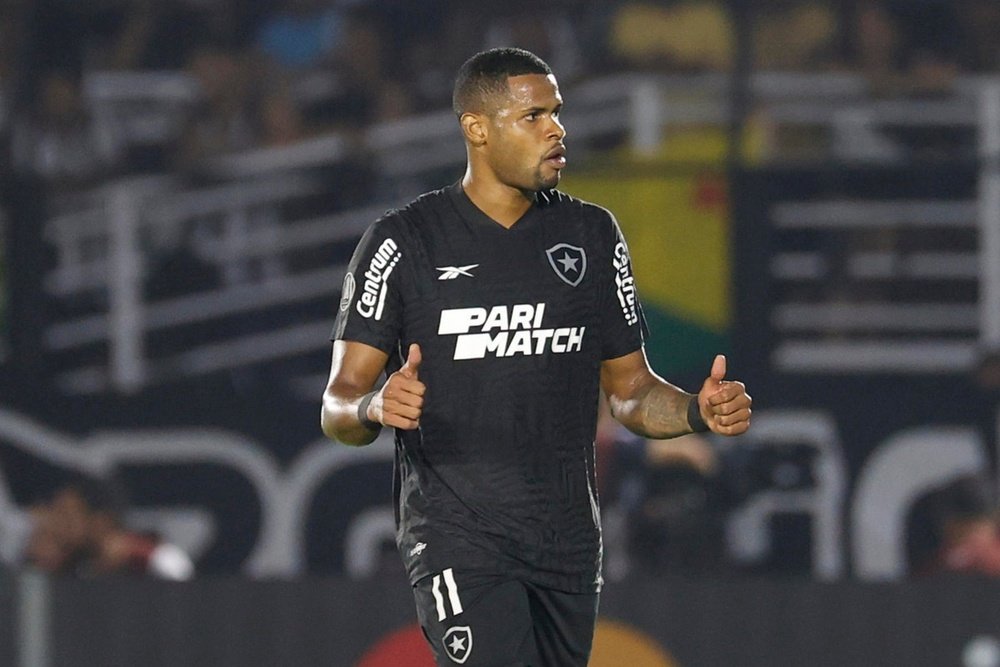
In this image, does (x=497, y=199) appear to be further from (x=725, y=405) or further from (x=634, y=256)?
(x=634, y=256)

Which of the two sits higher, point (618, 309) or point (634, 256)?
point (634, 256)

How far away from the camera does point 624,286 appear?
15.9 feet

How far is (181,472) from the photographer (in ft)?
30.8

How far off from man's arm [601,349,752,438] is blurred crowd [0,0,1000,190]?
5.17 metres

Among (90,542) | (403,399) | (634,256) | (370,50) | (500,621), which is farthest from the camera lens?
(370,50)

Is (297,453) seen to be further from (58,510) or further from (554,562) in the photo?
(554,562)

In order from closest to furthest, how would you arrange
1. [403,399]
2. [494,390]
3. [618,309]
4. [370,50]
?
[403,399] < [494,390] < [618,309] < [370,50]

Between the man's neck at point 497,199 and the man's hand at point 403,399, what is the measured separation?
0.65 metres

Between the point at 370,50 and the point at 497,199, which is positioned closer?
the point at 497,199

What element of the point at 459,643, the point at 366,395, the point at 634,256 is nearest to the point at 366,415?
the point at 366,395

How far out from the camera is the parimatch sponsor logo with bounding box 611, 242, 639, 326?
4832mm

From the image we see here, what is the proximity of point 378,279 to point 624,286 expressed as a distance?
647 mm

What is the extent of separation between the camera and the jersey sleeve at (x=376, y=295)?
15.2 feet

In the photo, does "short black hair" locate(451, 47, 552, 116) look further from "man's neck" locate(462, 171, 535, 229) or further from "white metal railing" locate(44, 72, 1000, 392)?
"white metal railing" locate(44, 72, 1000, 392)
